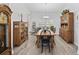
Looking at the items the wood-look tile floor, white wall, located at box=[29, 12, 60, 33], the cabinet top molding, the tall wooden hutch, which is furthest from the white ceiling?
the wood-look tile floor

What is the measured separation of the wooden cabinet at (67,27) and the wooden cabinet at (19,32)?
0.73m

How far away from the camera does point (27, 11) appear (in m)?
2.60

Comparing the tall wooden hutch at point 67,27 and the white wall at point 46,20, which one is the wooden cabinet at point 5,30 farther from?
the tall wooden hutch at point 67,27

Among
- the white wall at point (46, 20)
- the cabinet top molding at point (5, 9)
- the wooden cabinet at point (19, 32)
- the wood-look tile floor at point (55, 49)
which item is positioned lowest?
the wood-look tile floor at point (55, 49)

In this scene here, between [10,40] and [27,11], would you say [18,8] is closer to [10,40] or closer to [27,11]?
[27,11]

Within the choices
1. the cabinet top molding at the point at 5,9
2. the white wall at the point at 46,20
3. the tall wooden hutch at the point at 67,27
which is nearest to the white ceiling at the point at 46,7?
the white wall at the point at 46,20

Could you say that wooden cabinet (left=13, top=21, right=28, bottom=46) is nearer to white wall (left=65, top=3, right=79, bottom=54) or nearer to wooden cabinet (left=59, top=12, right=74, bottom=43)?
wooden cabinet (left=59, top=12, right=74, bottom=43)

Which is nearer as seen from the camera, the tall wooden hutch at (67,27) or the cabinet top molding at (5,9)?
the cabinet top molding at (5,9)

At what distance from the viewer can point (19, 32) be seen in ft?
8.64

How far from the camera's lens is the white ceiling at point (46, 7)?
2.57m

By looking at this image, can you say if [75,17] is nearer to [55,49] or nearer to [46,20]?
[46,20]
